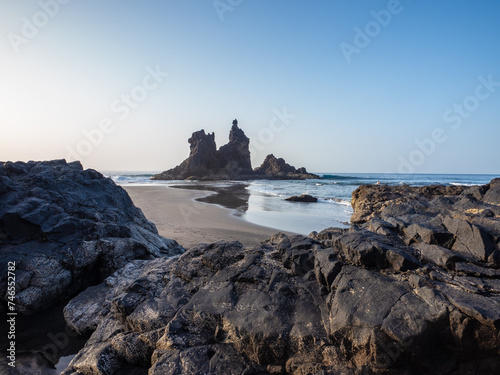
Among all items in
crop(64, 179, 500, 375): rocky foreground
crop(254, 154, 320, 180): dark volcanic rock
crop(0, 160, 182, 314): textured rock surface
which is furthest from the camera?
crop(254, 154, 320, 180): dark volcanic rock

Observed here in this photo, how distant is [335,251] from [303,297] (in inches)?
39.3

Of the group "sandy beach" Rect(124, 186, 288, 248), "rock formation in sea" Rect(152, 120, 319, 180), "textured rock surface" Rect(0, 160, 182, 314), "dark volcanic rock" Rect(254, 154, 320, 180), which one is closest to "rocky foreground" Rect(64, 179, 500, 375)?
"textured rock surface" Rect(0, 160, 182, 314)

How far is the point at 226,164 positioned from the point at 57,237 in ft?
327

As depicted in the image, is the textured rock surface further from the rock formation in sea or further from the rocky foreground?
A: the rock formation in sea

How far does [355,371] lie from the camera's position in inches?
121

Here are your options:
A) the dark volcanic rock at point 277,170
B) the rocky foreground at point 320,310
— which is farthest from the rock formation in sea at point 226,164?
the rocky foreground at point 320,310

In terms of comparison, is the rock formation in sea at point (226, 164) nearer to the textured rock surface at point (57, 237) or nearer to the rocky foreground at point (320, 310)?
the textured rock surface at point (57, 237)

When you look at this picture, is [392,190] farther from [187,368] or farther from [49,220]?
[49,220]

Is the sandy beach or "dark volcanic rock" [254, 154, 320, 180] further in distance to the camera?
"dark volcanic rock" [254, 154, 320, 180]

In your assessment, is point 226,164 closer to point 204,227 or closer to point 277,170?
point 277,170

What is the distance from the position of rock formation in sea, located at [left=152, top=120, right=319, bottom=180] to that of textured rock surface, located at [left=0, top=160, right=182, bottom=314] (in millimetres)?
81439

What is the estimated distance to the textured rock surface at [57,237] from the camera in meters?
5.97

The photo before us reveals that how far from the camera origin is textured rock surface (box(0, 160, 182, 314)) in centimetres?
597

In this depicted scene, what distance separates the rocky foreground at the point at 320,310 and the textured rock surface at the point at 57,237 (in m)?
1.34
